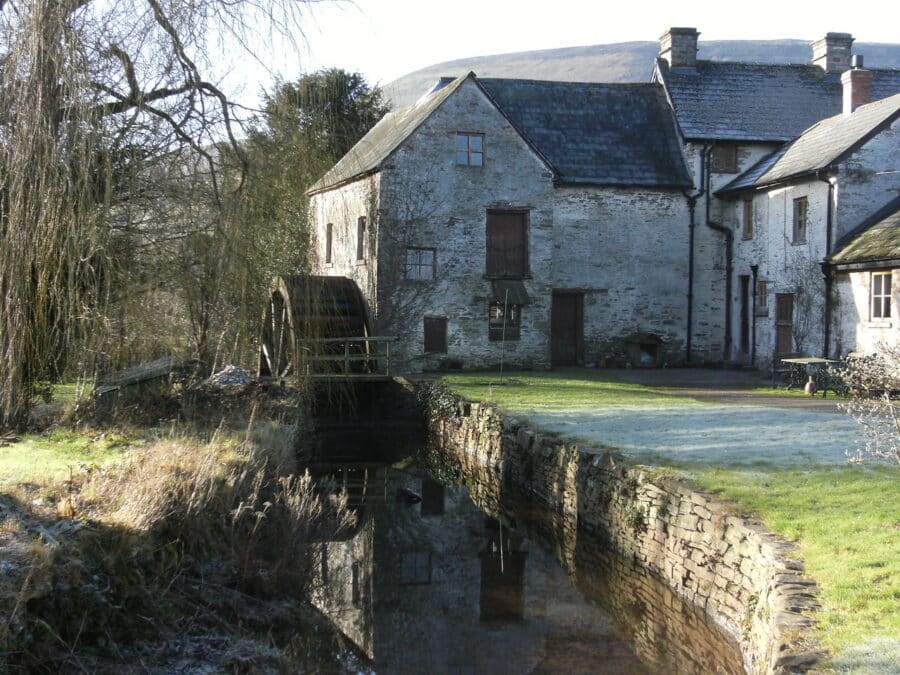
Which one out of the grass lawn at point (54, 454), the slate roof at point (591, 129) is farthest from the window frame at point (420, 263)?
the grass lawn at point (54, 454)

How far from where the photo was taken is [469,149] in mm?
22906

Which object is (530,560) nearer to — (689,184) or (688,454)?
(688,454)

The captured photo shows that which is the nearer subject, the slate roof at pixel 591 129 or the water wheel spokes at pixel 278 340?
the water wheel spokes at pixel 278 340

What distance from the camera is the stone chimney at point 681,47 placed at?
26.2 meters

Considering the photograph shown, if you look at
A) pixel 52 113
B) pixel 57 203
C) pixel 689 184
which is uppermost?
pixel 689 184

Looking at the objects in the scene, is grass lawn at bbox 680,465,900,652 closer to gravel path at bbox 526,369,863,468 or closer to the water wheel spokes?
gravel path at bbox 526,369,863,468

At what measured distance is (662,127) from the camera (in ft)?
84.1

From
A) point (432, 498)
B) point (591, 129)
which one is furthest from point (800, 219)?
point (432, 498)

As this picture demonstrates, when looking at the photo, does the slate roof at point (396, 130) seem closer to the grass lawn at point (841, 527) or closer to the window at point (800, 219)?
the window at point (800, 219)

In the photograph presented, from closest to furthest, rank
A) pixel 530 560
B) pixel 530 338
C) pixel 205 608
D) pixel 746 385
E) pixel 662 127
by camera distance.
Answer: pixel 205 608
pixel 530 560
pixel 746 385
pixel 530 338
pixel 662 127

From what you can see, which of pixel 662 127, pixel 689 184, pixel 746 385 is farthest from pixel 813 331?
pixel 662 127

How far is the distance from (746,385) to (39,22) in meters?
16.1

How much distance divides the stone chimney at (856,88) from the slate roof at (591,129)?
4250 mm

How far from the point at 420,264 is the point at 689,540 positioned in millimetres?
15178
